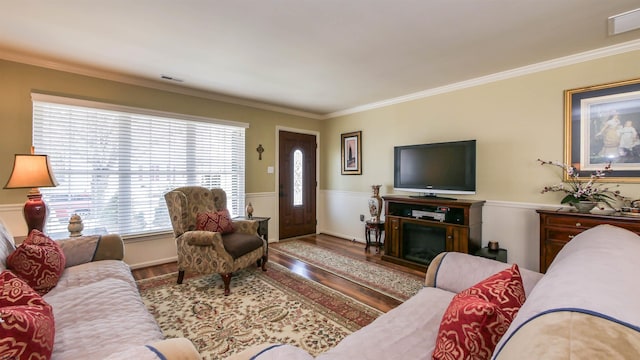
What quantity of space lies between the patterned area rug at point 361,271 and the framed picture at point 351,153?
1.61 m

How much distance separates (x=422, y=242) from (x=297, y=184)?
2602 millimetres

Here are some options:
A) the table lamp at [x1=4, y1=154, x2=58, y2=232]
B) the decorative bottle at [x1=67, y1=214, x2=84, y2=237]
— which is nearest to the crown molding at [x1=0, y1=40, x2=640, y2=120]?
the table lamp at [x1=4, y1=154, x2=58, y2=232]

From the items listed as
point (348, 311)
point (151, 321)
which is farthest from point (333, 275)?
point (151, 321)

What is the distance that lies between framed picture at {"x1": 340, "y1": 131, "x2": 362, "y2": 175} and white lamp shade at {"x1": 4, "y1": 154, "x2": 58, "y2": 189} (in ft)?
13.4

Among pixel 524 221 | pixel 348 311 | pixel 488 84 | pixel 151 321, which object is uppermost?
pixel 488 84

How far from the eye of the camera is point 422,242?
3684 mm

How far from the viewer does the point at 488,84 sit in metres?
3.43

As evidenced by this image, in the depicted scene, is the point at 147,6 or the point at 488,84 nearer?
the point at 147,6

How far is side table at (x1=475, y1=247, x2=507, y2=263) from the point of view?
3.07m

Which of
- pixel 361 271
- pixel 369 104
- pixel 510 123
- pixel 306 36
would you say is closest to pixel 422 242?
pixel 361 271

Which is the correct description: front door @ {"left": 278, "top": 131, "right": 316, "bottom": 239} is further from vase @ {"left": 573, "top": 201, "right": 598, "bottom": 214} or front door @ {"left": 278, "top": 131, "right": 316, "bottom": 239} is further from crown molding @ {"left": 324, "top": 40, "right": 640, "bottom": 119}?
vase @ {"left": 573, "top": 201, "right": 598, "bottom": 214}

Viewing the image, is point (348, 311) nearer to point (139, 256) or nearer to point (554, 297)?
point (554, 297)

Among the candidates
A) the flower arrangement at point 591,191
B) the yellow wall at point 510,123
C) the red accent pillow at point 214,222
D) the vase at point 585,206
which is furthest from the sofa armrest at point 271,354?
the yellow wall at point 510,123

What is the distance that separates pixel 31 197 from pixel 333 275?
311cm
